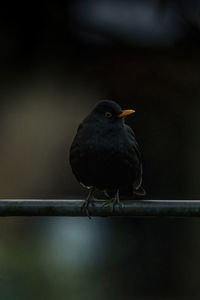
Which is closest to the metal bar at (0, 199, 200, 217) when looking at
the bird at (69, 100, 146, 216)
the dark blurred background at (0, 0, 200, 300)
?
the bird at (69, 100, 146, 216)

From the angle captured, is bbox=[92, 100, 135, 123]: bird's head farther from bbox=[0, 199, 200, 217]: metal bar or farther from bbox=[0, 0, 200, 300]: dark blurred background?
bbox=[0, 0, 200, 300]: dark blurred background

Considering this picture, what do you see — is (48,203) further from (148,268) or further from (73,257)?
(148,268)

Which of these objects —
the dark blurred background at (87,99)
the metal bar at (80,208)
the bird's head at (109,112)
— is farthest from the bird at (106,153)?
the dark blurred background at (87,99)

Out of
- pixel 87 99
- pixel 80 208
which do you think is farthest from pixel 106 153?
pixel 87 99

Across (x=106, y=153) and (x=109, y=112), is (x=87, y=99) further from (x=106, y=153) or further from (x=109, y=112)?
(x=106, y=153)

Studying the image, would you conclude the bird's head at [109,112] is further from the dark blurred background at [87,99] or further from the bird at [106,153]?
the dark blurred background at [87,99]

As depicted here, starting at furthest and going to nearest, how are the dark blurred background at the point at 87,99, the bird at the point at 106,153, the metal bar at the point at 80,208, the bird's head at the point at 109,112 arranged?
the dark blurred background at the point at 87,99
the bird's head at the point at 109,112
the bird at the point at 106,153
the metal bar at the point at 80,208

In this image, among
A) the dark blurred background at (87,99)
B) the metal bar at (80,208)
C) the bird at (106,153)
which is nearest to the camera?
the metal bar at (80,208)
